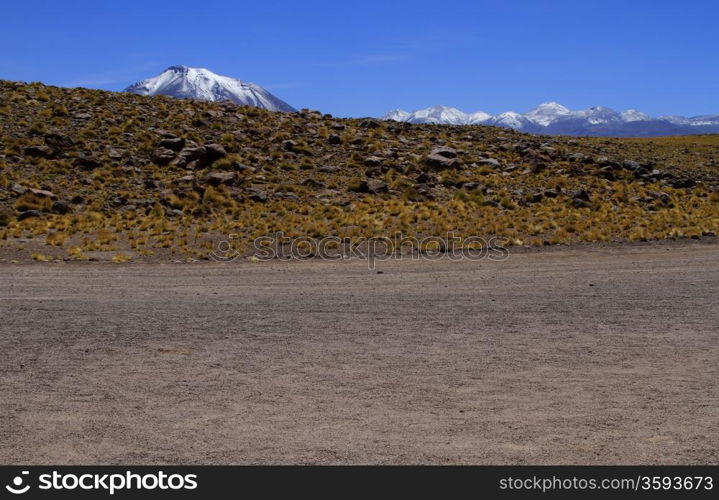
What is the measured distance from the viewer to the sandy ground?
A: 635 cm

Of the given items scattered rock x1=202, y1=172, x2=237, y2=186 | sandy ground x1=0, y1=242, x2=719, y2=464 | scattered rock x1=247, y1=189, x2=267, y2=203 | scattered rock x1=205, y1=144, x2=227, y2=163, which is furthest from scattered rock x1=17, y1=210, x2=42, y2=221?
sandy ground x1=0, y1=242, x2=719, y2=464

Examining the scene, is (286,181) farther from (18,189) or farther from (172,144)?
(18,189)

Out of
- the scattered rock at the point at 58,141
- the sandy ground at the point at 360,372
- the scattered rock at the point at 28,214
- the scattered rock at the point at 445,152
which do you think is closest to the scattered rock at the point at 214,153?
the scattered rock at the point at 58,141

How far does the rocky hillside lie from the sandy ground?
973 centimetres

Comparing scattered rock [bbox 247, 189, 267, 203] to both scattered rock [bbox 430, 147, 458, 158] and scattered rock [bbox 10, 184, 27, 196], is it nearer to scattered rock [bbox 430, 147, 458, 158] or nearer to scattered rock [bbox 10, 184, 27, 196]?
scattered rock [bbox 10, 184, 27, 196]

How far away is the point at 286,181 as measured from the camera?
38156 millimetres

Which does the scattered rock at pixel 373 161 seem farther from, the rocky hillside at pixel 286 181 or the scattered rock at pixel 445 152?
the scattered rock at pixel 445 152

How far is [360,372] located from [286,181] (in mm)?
29994

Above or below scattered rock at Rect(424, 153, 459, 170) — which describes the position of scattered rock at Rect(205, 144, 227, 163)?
above

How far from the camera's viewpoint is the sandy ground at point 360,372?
20.8ft

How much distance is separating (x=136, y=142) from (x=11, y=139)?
6802 mm
